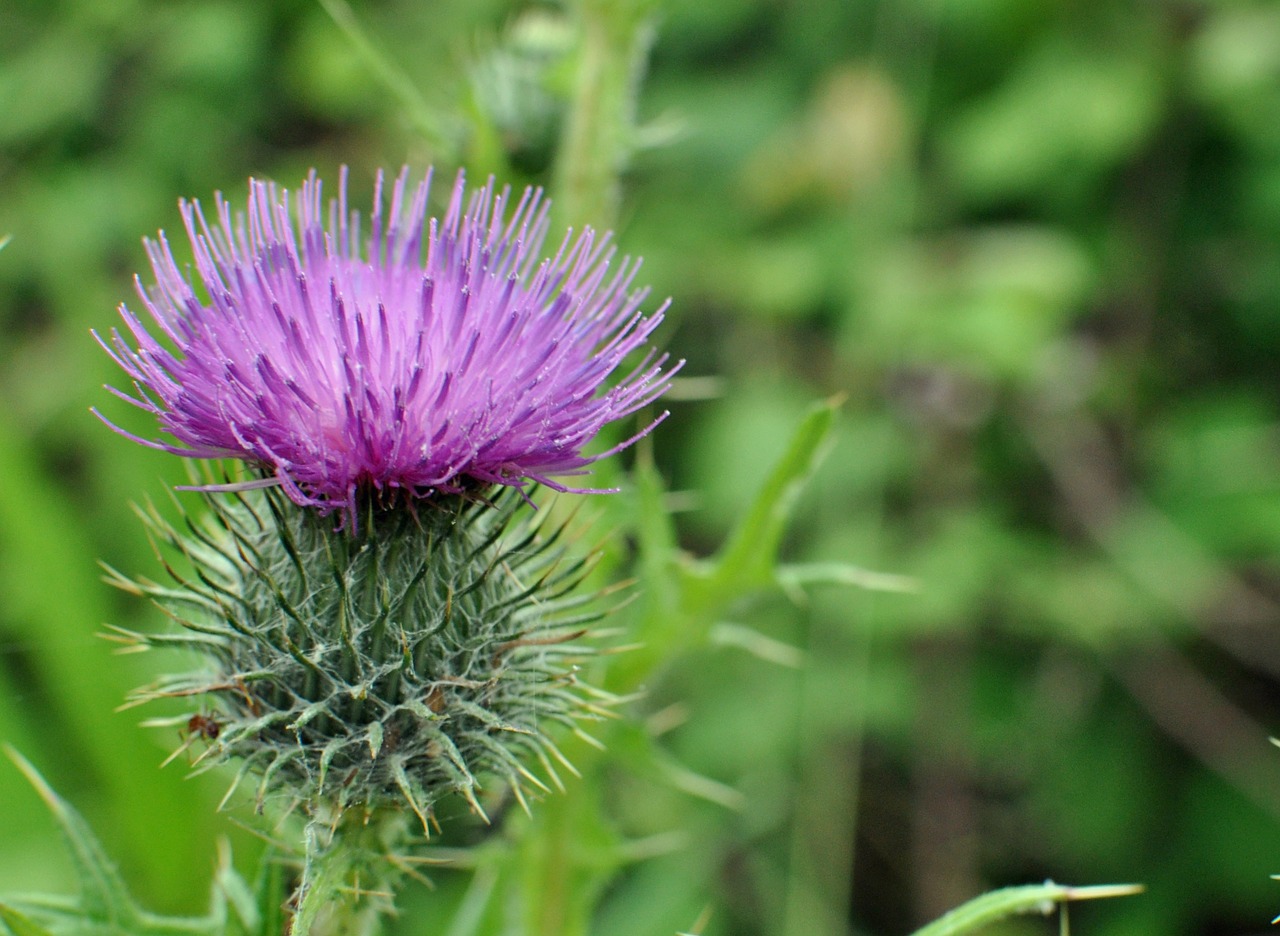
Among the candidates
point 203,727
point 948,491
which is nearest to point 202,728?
point 203,727

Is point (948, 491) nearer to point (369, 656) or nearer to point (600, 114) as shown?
point (600, 114)

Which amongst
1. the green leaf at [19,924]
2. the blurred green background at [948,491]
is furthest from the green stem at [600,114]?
the green leaf at [19,924]

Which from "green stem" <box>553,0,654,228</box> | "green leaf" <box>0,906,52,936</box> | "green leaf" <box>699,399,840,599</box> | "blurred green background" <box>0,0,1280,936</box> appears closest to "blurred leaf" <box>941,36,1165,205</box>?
"blurred green background" <box>0,0,1280,936</box>

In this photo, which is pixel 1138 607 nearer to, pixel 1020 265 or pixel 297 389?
pixel 1020 265

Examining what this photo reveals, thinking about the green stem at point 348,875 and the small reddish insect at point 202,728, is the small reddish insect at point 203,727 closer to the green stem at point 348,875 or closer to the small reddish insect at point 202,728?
the small reddish insect at point 202,728

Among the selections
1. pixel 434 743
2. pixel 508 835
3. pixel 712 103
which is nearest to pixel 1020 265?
pixel 712 103
